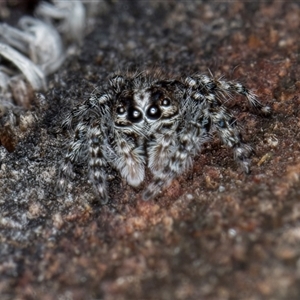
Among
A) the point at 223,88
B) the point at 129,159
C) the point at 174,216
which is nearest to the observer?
the point at 174,216

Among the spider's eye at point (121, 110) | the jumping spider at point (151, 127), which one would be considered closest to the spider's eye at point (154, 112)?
the jumping spider at point (151, 127)

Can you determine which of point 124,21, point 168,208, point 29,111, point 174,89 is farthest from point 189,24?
point 168,208

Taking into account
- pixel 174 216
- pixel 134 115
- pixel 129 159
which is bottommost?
pixel 174 216

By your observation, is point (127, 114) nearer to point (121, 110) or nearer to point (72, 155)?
point (121, 110)

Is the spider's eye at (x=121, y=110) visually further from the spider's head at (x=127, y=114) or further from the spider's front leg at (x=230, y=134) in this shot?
the spider's front leg at (x=230, y=134)

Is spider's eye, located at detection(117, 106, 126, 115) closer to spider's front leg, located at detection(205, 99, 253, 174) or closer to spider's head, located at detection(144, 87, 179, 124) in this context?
spider's head, located at detection(144, 87, 179, 124)

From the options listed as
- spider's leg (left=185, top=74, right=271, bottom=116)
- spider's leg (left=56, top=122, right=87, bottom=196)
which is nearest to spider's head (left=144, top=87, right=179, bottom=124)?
spider's leg (left=185, top=74, right=271, bottom=116)

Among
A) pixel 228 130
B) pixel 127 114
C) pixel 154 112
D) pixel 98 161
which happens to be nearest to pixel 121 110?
pixel 127 114
